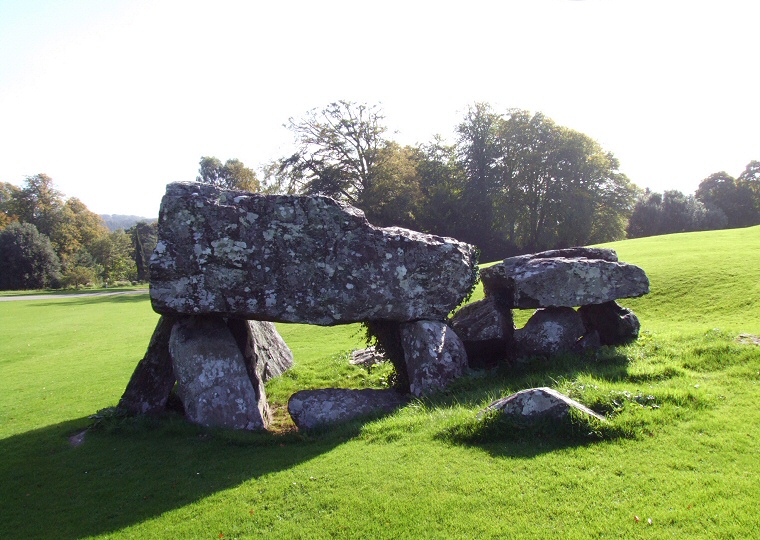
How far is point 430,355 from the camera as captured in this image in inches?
329

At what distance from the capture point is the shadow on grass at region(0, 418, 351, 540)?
5.19 metres

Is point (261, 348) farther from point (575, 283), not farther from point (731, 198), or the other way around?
point (731, 198)

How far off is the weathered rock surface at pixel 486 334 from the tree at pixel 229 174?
2030 inches

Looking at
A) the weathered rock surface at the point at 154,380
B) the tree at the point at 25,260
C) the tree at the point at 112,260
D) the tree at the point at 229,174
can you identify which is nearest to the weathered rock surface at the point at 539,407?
the weathered rock surface at the point at 154,380

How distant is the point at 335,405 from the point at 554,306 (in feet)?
14.0

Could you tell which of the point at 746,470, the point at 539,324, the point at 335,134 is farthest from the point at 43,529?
A: the point at 335,134

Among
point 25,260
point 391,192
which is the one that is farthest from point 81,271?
point 391,192

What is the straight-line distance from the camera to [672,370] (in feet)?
23.3

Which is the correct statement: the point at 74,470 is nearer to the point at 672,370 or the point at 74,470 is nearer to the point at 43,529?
the point at 43,529

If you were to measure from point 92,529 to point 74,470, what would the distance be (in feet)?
6.06

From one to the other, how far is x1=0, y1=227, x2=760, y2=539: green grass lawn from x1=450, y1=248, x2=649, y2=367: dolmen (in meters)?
0.60

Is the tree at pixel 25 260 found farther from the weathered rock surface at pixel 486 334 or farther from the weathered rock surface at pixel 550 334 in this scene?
the weathered rock surface at pixel 550 334

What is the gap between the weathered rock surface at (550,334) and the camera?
867 centimetres

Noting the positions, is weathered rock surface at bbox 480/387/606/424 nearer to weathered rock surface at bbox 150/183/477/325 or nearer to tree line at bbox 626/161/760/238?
weathered rock surface at bbox 150/183/477/325
